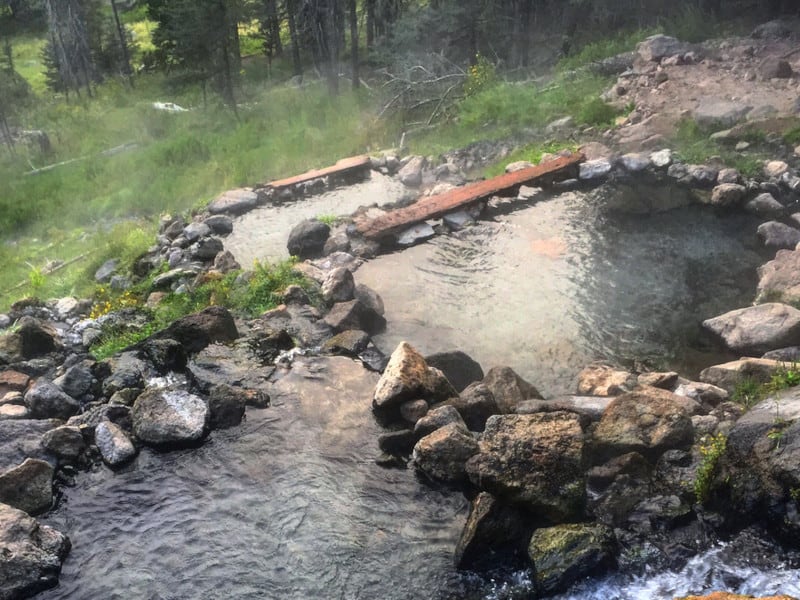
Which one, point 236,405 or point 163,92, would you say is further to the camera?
point 163,92

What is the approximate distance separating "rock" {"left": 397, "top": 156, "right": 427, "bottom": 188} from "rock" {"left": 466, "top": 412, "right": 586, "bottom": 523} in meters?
9.87

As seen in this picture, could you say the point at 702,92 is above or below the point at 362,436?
above

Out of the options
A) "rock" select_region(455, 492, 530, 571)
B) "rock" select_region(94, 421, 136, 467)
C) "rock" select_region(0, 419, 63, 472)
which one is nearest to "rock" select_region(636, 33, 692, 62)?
"rock" select_region(455, 492, 530, 571)

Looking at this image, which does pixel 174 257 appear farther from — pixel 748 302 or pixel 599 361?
pixel 748 302

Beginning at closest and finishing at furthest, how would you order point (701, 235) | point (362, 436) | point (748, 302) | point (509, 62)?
point (362, 436), point (748, 302), point (701, 235), point (509, 62)

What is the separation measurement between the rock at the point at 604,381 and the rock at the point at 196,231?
27.4ft

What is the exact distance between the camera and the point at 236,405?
23.8ft

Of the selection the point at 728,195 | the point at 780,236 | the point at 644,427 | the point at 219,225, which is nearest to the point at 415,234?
the point at 219,225

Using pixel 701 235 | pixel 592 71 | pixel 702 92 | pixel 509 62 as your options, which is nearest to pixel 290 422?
pixel 701 235

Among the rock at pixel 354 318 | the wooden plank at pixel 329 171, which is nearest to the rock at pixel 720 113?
the wooden plank at pixel 329 171

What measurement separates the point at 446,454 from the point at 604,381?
91.1 inches

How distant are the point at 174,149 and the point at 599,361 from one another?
608 inches

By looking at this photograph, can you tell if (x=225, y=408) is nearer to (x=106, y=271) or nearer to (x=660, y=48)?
(x=106, y=271)

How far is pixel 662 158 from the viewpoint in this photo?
13.9 m
